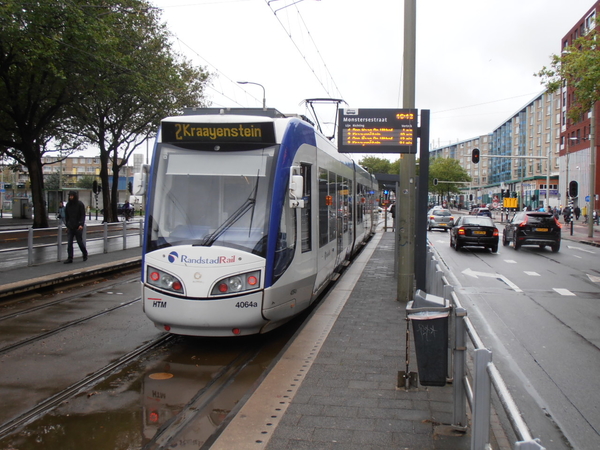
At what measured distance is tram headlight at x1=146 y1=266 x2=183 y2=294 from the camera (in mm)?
6507

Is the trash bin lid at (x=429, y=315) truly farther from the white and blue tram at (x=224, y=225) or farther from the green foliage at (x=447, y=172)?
the green foliage at (x=447, y=172)

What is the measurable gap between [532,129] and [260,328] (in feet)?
330

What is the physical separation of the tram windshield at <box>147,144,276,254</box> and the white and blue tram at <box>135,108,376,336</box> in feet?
0.04

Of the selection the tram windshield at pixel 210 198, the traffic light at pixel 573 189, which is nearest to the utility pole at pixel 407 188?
the tram windshield at pixel 210 198

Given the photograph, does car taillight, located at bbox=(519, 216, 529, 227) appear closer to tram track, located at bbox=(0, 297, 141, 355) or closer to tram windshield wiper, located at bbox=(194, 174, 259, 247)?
tram track, located at bbox=(0, 297, 141, 355)

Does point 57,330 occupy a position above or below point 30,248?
below

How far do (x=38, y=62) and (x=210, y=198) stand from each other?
1894 cm

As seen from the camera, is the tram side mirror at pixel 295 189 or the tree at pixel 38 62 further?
the tree at pixel 38 62

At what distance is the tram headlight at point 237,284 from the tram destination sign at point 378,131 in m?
3.86

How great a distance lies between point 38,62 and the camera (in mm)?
22125

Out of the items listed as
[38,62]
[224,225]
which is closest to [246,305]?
[224,225]

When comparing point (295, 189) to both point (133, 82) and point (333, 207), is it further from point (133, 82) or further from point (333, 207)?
point (133, 82)

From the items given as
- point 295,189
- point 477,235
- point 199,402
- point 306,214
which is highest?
point 295,189

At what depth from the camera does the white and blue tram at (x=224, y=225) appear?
6.46 meters
